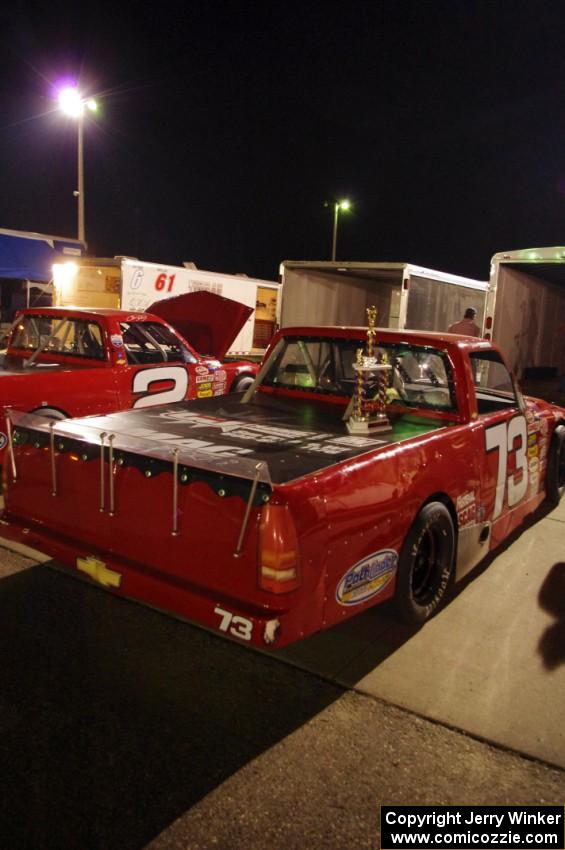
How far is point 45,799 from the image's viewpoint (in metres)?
2.41

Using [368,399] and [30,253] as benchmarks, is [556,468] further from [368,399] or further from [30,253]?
[30,253]

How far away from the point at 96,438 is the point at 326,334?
228 cm

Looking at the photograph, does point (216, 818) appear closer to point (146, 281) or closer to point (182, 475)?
point (182, 475)

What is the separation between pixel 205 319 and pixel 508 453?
15.6 feet

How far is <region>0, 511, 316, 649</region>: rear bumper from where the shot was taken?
2.69 m

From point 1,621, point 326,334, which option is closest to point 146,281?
point 326,334

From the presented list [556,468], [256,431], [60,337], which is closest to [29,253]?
[60,337]

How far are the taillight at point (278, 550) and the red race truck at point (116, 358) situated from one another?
12.3 ft

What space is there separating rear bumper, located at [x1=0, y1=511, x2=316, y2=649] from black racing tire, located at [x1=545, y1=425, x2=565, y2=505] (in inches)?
150

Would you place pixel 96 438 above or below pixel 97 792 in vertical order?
above

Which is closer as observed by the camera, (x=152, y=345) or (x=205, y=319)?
(x=152, y=345)

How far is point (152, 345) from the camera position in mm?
7789

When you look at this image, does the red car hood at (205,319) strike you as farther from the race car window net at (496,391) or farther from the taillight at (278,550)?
the taillight at (278,550)

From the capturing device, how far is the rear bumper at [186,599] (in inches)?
106
